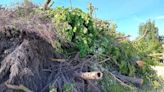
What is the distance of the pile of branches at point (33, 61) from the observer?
629 cm

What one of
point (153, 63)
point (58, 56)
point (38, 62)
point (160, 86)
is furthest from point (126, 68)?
point (38, 62)

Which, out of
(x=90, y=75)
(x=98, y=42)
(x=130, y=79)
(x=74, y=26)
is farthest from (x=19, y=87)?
(x=130, y=79)

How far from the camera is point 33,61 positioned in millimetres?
6641

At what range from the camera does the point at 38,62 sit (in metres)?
6.80

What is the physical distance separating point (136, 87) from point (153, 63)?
2268 millimetres

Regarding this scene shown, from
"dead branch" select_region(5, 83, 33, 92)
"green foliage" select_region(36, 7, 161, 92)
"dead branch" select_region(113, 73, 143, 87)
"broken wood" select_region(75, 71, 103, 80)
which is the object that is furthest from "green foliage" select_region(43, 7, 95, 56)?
"dead branch" select_region(5, 83, 33, 92)

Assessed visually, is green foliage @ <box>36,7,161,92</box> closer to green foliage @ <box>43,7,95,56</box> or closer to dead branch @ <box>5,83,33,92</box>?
green foliage @ <box>43,7,95,56</box>

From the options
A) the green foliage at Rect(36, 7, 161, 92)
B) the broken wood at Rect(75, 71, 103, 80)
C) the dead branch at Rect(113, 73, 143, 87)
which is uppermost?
the green foliage at Rect(36, 7, 161, 92)

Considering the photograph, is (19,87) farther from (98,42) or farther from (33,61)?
(98,42)

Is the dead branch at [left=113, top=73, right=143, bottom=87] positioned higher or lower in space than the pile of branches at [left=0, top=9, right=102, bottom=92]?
lower

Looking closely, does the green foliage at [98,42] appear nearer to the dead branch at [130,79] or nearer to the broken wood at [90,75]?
the dead branch at [130,79]

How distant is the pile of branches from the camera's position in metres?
6.29

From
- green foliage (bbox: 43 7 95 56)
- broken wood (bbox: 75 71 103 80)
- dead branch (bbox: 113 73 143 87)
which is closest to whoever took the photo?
broken wood (bbox: 75 71 103 80)

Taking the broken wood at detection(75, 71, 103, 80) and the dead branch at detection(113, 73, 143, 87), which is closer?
the broken wood at detection(75, 71, 103, 80)
